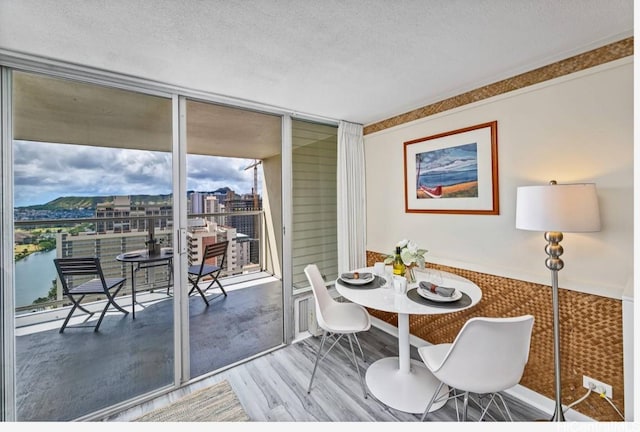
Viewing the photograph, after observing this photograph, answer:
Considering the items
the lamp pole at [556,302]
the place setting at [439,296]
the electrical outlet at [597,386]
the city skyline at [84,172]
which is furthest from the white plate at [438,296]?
the city skyline at [84,172]

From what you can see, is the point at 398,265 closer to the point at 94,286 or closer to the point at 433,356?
the point at 433,356

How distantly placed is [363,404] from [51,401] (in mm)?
2153

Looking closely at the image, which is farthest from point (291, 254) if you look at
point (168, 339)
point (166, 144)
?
point (166, 144)

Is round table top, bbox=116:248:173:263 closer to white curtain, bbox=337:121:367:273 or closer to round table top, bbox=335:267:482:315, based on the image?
round table top, bbox=335:267:482:315

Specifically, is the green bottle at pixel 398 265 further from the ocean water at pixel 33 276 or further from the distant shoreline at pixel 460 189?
the ocean water at pixel 33 276

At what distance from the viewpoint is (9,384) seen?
1658 mm

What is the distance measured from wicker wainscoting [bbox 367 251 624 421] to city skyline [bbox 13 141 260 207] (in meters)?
2.81

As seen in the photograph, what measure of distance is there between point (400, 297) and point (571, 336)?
3.75 ft

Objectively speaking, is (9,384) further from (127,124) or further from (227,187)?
(227,187)

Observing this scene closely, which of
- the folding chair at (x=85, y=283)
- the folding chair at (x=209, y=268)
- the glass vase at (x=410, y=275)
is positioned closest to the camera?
the folding chair at (x=85, y=283)

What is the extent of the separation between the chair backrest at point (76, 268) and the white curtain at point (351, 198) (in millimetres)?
2226

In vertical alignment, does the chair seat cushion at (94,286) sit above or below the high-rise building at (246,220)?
below

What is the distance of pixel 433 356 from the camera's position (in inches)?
67.9

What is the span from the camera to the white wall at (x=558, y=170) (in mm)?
1601
